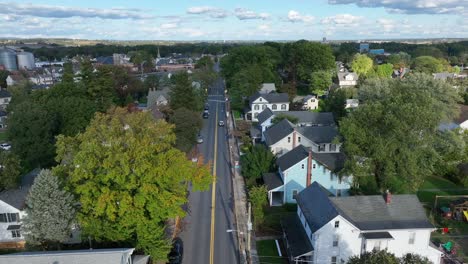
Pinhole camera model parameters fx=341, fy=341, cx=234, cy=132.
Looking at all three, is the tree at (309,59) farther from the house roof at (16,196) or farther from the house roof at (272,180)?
the house roof at (16,196)

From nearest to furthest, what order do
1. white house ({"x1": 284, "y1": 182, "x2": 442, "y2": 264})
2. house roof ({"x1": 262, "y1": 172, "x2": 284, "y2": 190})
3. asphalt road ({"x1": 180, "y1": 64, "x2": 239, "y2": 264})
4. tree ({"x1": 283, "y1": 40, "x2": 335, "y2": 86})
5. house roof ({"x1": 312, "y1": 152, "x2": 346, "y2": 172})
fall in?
white house ({"x1": 284, "y1": 182, "x2": 442, "y2": 264}), asphalt road ({"x1": 180, "y1": 64, "x2": 239, "y2": 264}), house roof ({"x1": 312, "y1": 152, "x2": 346, "y2": 172}), house roof ({"x1": 262, "y1": 172, "x2": 284, "y2": 190}), tree ({"x1": 283, "y1": 40, "x2": 335, "y2": 86})

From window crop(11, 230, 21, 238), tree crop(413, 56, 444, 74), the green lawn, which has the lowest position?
the green lawn

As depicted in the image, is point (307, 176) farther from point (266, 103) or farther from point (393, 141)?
point (266, 103)

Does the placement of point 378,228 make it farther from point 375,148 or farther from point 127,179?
point 127,179

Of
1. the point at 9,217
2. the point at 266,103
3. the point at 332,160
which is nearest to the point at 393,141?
the point at 332,160

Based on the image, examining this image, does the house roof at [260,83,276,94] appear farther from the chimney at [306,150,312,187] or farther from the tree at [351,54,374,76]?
the chimney at [306,150,312,187]

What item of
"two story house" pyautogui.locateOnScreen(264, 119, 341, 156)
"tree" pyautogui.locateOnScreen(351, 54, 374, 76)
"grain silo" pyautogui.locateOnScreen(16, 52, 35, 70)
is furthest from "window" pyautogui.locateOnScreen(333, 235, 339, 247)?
"grain silo" pyautogui.locateOnScreen(16, 52, 35, 70)

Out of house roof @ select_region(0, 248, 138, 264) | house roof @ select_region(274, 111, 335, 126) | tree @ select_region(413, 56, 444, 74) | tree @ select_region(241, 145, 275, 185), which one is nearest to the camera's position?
house roof @ select_region(0, 248, 138, 264)
